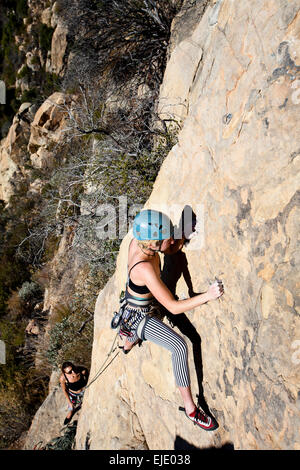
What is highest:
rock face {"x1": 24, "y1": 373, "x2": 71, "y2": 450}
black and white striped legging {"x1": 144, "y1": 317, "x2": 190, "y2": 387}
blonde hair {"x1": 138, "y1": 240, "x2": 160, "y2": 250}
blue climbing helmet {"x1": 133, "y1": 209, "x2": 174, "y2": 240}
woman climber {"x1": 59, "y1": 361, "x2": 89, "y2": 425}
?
blue climbing helmet {"x1": 133, "y1": 209, "x2": 174, "y2": 240}

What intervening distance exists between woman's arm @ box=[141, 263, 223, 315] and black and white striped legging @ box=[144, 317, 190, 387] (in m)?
0.40

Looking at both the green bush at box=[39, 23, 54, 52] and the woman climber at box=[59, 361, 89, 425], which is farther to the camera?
the green bush at box=[39, 23, 54, 52]

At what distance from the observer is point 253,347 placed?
1900 millimetres

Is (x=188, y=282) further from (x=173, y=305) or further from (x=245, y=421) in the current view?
(x=245, y=421)

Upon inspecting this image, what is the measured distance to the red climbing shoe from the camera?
92.6 inches

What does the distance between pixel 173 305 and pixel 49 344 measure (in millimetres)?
7058

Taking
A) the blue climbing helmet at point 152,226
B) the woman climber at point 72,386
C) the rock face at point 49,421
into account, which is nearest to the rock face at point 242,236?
the blue climbing helmet at point 152,226

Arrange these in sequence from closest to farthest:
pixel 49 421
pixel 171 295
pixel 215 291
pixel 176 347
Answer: pixel 215 291
pixel 171 295
pixel 176 347
pixel 49 421

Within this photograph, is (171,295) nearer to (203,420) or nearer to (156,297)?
(156,297)

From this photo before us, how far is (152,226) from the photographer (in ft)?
7.72

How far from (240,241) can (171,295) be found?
2.31 ft

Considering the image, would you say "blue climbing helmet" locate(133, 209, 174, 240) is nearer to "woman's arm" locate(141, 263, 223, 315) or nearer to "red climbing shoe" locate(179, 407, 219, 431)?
"woman's arm" locate(141, 263, 223, 315)

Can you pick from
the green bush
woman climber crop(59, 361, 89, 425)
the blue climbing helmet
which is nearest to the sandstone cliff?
the blue climbing helmet

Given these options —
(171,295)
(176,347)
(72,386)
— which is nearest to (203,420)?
(176,347)
